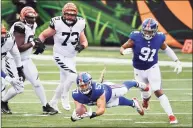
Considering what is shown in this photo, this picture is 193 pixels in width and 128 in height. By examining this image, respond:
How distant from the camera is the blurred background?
20.8m

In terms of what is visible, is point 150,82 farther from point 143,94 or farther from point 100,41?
point 100,41

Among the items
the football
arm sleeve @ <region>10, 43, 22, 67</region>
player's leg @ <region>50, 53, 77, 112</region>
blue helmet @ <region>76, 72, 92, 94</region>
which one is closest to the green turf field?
player's leg @ <region>50, 53, 77, 112</region>

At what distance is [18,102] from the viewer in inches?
492

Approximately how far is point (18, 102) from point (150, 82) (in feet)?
9.40

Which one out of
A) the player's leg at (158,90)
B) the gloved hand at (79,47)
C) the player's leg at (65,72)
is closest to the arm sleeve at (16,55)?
the player's leg at (65,72)

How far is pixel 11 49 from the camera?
10.3 meters

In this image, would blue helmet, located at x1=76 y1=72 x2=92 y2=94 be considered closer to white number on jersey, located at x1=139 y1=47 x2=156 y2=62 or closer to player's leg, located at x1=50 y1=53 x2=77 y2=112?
white number on jersey, located at x1=139 y1=47 x2=156 y2=62

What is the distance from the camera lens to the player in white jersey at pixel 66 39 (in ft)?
36.2

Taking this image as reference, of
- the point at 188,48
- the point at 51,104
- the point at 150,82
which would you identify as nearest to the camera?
the point at 150,82

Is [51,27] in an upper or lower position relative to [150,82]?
upper

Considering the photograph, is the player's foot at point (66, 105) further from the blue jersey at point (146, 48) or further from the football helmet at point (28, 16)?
the blue jersey at point (146, 48)

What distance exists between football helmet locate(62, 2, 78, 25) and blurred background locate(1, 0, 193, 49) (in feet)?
32.1

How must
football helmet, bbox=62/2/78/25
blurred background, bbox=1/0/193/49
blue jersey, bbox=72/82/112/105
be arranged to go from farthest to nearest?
blurred background, bbox=1/0/193/49, football helmet, bbox=62/2/78/25, blue jersey, bbox=72/82/112/105

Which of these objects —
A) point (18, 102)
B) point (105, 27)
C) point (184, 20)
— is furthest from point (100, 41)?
point (18, 102)
